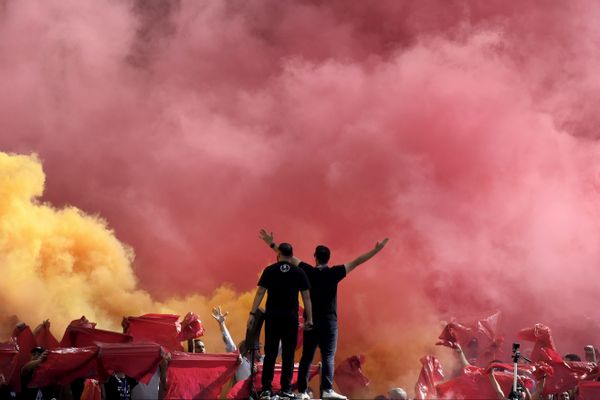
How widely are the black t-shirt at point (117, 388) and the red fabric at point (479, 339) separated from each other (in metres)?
10.5

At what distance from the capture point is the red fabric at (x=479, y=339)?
2297 cm

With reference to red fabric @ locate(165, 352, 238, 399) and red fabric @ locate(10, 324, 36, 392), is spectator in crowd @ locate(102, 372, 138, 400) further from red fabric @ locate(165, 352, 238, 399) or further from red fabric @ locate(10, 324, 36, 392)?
red fabric @ locate(10, 324, 36, 392)

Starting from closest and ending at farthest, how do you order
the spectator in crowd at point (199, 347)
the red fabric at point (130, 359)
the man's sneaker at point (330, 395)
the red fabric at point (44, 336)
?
the man's sneaker at point (330, 395)
the red fabric at point (130, 359)
the spectator in crowd at point (199, 347)
the red fabric at point (44, 336)

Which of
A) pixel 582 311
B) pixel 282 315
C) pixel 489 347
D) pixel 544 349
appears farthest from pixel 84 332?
pixel 582 311

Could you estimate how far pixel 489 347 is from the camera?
23641 mm

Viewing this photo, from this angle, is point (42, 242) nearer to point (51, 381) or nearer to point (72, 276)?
point (72, 276)

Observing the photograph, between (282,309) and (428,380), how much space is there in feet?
22.0

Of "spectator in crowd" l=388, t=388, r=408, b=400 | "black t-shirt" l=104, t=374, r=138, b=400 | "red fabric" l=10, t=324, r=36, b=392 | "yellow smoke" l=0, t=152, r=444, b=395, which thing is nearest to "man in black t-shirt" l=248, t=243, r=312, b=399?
"spectator in crowd" l=388, t=388, r=408, b=400

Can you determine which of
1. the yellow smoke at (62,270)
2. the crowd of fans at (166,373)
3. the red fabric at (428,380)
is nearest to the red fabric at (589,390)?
the crowd of fans at (166,373)

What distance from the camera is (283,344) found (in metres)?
12.3

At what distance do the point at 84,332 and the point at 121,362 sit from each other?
1.94m

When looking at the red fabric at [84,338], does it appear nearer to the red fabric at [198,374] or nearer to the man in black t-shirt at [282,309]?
the red fabric at [198,374]

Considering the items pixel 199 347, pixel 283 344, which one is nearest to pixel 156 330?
pixel 199 347

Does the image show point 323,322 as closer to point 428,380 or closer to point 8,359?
point 428,380
